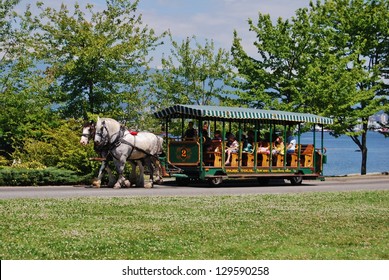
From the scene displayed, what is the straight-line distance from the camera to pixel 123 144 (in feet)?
87.2

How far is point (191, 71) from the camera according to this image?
47.5 metres

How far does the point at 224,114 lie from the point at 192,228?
42.7ft

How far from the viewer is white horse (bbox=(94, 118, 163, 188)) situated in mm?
26188

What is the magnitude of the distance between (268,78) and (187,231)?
2903cm

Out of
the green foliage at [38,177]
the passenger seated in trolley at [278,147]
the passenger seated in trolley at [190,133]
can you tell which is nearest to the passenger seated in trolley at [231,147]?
the passenger seated in trolley at [190,133]

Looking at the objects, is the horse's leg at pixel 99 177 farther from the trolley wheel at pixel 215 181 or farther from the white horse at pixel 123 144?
the trolley wheel at pixel 215 181

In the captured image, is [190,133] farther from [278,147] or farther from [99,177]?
[99,177]

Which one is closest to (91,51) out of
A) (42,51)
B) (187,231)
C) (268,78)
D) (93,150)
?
(42,51)

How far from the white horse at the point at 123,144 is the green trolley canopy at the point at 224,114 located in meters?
1.41

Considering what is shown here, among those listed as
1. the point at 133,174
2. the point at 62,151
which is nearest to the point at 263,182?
the point at 133,174

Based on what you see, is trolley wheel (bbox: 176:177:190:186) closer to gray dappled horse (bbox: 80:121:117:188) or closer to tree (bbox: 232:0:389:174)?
gray dappled horse (bbox: 80:121:117:188)

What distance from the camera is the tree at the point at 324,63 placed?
4156 centimetres

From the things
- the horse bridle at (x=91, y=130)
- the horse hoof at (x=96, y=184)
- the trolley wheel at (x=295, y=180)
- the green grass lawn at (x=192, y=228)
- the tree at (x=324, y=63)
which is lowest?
the green grass lawn at (x=192, y=228)
